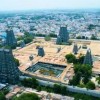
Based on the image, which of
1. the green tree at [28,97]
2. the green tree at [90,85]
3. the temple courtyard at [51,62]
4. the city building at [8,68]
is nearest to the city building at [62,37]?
the temple courtyard at [51,62]

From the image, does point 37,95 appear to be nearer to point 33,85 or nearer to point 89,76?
point 33,85

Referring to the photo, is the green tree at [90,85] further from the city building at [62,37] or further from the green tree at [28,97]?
the city building at [62,37]

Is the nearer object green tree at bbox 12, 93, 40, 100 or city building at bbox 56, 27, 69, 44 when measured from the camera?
green tree at bbox 12, 93, 40, 100

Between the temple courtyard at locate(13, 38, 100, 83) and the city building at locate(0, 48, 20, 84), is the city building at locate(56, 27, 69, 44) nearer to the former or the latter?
the temple courtyard at locate(13, 38, 100, 83)

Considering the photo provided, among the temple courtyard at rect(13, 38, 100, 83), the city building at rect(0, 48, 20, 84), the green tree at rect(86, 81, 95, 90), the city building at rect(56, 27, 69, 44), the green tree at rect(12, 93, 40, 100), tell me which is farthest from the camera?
the city building at rect(56, 27, 69, 44)

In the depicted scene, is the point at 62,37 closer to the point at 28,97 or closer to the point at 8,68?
the point at 8,68

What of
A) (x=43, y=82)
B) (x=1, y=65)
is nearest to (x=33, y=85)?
(x=43, y=82)

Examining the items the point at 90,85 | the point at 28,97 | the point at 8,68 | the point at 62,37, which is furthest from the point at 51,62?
the point at 62,37

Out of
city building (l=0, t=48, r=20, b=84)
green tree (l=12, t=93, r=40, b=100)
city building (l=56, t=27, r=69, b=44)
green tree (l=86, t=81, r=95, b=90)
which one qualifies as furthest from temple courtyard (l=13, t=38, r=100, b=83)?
green tree (l=12, t=93, r=40, b=100)
